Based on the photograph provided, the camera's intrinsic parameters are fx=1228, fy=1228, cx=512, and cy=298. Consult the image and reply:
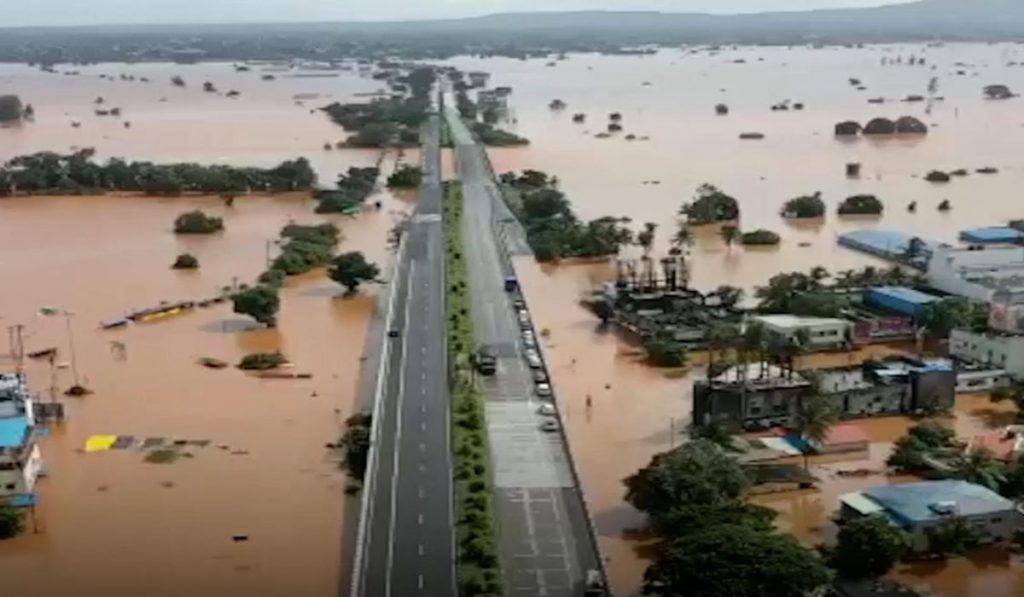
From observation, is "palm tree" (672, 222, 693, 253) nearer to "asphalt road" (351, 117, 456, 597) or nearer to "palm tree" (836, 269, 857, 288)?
"palm tree" (836, 269, 857, 288)

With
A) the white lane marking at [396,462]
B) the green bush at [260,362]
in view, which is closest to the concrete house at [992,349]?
the white lane marking at [396,462]

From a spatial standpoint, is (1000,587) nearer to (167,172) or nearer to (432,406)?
(432,406)

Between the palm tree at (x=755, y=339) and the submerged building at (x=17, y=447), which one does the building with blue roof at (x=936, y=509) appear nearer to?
the palm tree at (x=755, y=339)

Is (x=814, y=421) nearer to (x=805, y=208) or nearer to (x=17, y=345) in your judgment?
(x=17, y=345)

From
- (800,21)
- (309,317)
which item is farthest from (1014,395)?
(800,21)

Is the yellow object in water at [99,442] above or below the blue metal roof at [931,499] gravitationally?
below

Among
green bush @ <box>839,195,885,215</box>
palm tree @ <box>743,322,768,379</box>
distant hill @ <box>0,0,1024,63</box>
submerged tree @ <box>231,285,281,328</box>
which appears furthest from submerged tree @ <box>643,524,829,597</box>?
distant hill @ <box>0,0,1024,63</box>

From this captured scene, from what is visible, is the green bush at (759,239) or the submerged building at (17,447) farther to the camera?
A: the green bush at (759,239)
